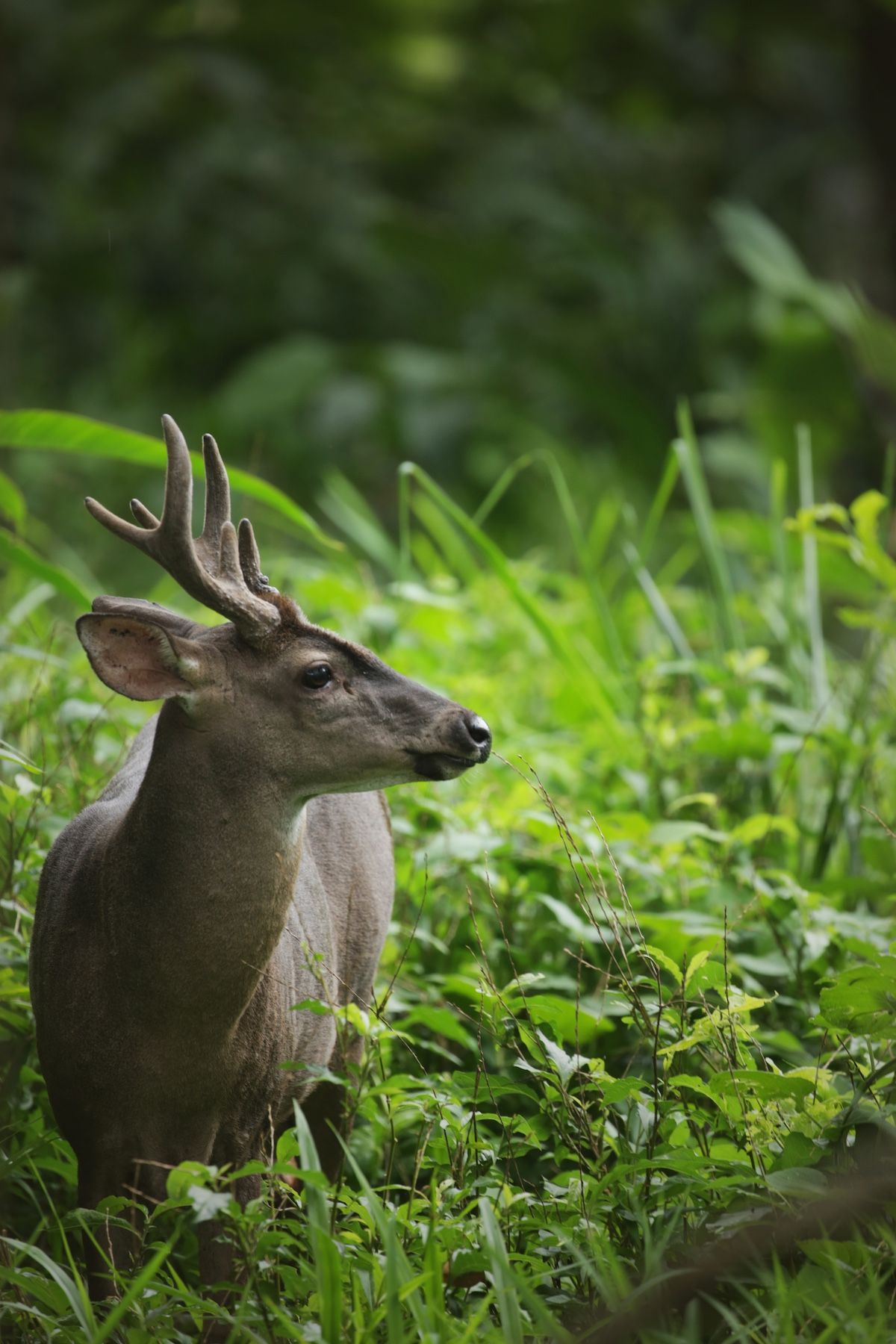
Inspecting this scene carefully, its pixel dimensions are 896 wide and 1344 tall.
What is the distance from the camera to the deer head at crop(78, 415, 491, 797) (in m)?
2.04

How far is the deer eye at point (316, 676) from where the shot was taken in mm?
2104

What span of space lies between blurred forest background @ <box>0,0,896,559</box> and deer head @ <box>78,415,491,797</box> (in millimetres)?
4977

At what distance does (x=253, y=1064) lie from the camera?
216 centimetres

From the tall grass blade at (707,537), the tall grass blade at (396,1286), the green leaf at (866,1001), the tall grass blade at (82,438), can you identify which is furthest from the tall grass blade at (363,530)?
the tall grass blade at (396,1286)

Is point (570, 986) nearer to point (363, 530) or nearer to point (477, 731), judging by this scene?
point (477, 731)

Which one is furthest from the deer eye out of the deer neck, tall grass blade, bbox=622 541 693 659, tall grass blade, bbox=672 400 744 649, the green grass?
tall grass blade, bbox=672 400 744 649

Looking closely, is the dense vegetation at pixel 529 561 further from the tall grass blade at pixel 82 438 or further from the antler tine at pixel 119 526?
the antler tine at pixel 119 526

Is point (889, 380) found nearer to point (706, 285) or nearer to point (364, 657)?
point (706, 285)

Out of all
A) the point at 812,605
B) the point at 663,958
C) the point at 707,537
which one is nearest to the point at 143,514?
the point at 663,958

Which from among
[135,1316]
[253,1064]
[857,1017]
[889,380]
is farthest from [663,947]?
[889,380]

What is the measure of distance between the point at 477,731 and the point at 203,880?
439mm

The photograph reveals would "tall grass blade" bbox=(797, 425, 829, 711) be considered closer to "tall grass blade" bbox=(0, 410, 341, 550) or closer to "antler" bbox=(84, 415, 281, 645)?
"tall grass blade" bbox=(0, 410, 341, 550)

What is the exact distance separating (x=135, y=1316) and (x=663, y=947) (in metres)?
1.22

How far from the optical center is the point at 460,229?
851cm
